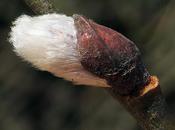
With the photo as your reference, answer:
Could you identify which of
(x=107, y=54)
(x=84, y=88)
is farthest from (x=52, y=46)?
(x=84, y=88)

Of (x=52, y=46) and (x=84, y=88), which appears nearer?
(x=52, y=46)

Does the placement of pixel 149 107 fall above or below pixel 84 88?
above

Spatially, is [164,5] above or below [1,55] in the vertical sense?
above

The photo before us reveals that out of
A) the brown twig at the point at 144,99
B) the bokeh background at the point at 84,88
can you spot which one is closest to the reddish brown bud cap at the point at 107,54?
the brown twig at the point at 144,99

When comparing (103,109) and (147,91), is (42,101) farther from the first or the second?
(147,91)

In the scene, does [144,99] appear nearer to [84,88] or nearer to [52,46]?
[52,46]

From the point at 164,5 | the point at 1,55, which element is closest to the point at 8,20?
the point at 1,55
